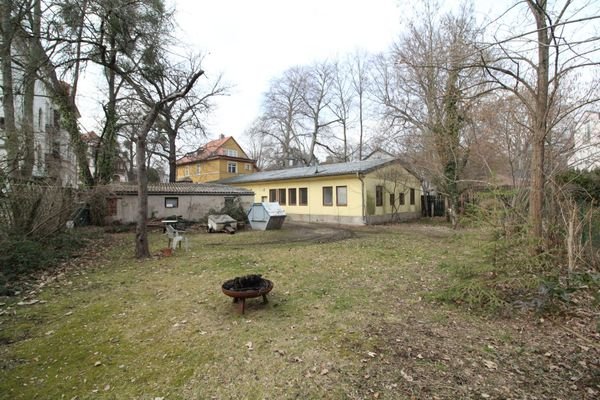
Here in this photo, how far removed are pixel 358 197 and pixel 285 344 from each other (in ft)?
42.0

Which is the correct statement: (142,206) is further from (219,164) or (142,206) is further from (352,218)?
(219,164)

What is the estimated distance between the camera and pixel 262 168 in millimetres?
40719

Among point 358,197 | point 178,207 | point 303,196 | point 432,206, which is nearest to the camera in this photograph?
point 358,197

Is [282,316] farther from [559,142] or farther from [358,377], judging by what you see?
[559,142]

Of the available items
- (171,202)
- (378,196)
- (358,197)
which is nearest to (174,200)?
(171,202)

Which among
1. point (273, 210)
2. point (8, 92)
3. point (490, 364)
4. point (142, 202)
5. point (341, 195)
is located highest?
point (8, 92)

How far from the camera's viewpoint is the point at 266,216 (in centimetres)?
1363

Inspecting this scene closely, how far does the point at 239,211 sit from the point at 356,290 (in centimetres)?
1212

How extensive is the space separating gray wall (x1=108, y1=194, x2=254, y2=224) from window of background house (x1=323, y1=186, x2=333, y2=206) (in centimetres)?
534

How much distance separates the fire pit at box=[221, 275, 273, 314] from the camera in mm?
3848

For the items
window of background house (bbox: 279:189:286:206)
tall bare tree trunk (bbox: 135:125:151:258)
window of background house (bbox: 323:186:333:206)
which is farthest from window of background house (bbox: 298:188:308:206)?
tall bare tree trunk (bbox: 135:125:151:258)

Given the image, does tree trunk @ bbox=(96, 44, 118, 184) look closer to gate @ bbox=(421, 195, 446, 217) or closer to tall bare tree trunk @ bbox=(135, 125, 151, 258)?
tall bare tree trunk @ bbox=(135, 125, 151, 258)

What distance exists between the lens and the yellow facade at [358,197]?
15.4 m

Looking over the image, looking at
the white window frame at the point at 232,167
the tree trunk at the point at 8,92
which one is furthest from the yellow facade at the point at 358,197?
the white window frame at the point at 232,167
